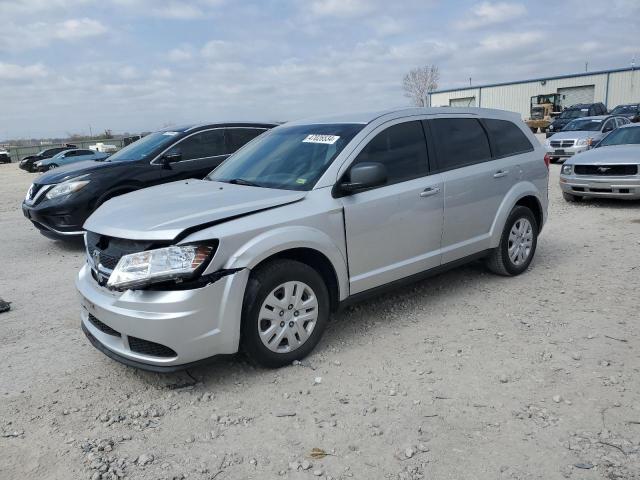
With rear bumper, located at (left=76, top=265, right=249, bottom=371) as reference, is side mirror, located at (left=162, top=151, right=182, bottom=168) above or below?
above

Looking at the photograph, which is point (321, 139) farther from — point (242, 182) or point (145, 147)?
point (145, 147)

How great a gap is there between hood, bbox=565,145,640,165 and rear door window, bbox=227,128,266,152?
599 cm

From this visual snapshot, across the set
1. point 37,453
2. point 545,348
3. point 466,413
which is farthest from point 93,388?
point 545,348

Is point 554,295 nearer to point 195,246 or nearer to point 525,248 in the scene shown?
point 525,248

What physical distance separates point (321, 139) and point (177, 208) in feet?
4.59

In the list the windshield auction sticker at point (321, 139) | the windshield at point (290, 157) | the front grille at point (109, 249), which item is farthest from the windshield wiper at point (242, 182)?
the front grille at point (109, 249)

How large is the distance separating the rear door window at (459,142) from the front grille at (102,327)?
3.00m

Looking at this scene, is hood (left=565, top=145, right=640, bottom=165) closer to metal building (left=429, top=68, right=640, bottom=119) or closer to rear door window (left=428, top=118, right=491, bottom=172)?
rear door window (left=428, top=118, right=491, bottom=172)

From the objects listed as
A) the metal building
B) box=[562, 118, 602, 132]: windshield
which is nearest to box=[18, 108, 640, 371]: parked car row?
box=[562, 118, 602, 132]: windshield

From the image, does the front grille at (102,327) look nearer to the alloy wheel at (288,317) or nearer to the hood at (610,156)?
the alloy wheel at (288,317)

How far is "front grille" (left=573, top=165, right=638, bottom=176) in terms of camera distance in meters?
8.84

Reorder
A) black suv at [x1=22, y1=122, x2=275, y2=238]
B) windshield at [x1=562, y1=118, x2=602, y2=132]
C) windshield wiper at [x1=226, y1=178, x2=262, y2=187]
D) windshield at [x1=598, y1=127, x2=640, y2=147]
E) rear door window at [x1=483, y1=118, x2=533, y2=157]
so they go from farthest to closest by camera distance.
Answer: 1. windshield at [x1=562, y1=118, x2=602, y2=132]
2. windshield at [x1=598, y1=127, x2=640, y2=147]
3. black suv at [x1=22, y1=122, x2=275, y2=238]
4. rear door window at [x1=483, y1=118, x2=533, y2=157]
5. windshield wiper at [x1=226, y1=178, x2=262, y2=187]

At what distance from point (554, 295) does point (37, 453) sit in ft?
14.5

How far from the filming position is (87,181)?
285 inches
